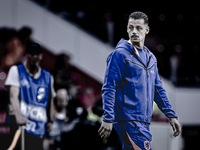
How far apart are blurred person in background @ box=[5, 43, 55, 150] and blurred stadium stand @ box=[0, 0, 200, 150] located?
412 centimetres

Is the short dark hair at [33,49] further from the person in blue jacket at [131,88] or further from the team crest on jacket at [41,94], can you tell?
the person in blue jacket at [131,88]

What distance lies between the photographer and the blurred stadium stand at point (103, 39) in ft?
25.4

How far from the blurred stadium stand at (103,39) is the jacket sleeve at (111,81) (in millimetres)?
5042

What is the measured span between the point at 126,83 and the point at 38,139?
141 cm

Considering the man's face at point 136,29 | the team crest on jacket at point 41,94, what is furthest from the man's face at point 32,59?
the man's face at point 136,29

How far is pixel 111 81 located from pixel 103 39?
6160 mm

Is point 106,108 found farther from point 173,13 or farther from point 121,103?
point 173,13

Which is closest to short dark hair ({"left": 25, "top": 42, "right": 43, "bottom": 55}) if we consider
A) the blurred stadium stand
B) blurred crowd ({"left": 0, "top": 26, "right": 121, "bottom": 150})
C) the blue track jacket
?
blurred crowd ({"left": 0, "top": 26, "right": 121, "bottom": 150})

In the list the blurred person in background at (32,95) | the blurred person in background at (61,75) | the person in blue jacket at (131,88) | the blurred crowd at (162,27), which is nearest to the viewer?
the person in blue jacket at (131,88)

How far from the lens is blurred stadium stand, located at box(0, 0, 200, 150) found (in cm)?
775

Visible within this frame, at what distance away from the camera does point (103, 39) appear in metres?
8.47

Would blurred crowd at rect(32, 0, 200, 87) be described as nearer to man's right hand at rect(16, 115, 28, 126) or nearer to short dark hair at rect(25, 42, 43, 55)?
short dark hair at rect(25, 42, 43, 55)

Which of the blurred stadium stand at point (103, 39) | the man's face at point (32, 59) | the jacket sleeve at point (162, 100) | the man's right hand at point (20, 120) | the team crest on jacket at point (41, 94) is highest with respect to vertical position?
the blurred stadium stand at point (103, 39)

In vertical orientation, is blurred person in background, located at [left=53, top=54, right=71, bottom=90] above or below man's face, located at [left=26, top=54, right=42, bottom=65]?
above
